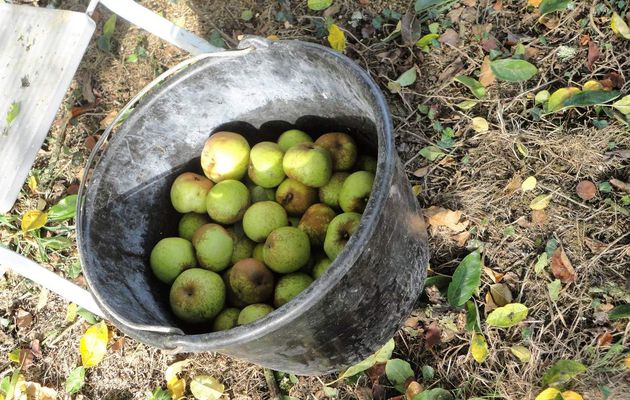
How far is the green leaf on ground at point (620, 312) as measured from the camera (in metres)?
2.06

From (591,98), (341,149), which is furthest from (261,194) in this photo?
(591,98)

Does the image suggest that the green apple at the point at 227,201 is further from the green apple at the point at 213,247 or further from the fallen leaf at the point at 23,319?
the fallen leaf at the point at 23,319

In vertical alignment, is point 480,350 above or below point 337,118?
below

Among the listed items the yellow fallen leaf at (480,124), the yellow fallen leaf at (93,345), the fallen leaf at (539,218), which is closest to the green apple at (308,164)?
the yellow fallen leaf at (480,124)

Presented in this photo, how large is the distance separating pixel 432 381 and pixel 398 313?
1.20ft

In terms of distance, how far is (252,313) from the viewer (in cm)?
197

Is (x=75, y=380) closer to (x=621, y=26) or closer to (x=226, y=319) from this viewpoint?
(x=226, y=319)

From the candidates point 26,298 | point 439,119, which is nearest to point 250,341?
point 439,119

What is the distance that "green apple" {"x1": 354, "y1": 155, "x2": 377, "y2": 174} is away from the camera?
2.24 metres

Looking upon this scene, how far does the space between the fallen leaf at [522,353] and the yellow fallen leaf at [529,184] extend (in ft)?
2.02

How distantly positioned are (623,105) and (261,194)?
1.44 metres

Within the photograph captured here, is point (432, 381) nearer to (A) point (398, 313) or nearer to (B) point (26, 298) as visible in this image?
(A) point (398, 313)

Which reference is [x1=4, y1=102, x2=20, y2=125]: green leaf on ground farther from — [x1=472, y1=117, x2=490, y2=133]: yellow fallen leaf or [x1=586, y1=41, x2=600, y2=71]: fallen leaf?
[x1=586, y1=41, x2=600, y2=71]: fallen leaf

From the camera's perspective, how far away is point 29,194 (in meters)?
3.17
